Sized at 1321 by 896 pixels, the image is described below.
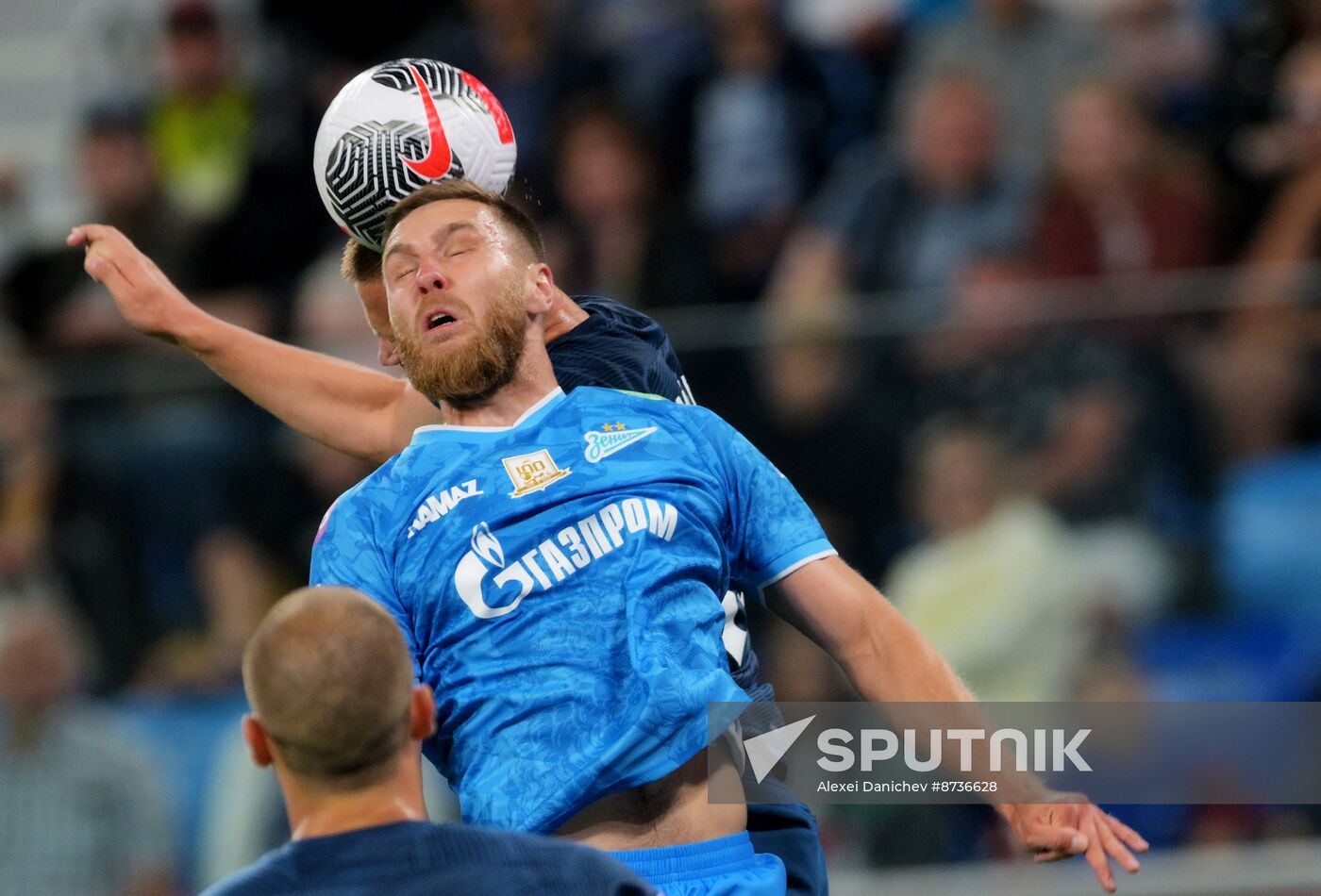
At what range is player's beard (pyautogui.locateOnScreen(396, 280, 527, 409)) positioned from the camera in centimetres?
390

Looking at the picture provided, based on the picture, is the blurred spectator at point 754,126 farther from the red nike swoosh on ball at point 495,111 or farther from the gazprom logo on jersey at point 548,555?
the gazprom logo on jersey at point 548,555

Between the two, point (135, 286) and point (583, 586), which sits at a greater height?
point (135, 286)

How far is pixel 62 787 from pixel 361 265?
13.1 ft

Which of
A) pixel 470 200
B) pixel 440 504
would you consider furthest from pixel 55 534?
pixel 440 504

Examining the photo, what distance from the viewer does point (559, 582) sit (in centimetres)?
370

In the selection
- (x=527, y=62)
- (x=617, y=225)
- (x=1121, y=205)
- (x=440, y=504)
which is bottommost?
(x=440, y=504)

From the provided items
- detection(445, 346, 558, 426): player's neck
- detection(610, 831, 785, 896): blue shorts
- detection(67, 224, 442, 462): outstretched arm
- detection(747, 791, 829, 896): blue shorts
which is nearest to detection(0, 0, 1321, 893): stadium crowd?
detection(67, 224, 442, 462): outstretched arm

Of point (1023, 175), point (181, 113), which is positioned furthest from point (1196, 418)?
point (181, 113)

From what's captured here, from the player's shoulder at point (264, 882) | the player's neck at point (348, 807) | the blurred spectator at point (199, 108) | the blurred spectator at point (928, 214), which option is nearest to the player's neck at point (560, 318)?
the player's neck at point (348, 807)

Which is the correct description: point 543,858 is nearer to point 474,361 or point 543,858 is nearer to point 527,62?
point 474,361

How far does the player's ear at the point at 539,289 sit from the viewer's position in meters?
4.07

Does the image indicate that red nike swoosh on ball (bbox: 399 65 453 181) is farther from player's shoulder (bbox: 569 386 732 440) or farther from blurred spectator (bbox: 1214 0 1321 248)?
blurred spectator (bbox: 1214 0 1321 248)

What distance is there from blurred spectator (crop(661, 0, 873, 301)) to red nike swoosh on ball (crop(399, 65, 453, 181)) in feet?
13.4

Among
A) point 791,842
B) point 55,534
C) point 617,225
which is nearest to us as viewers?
point 791,842
